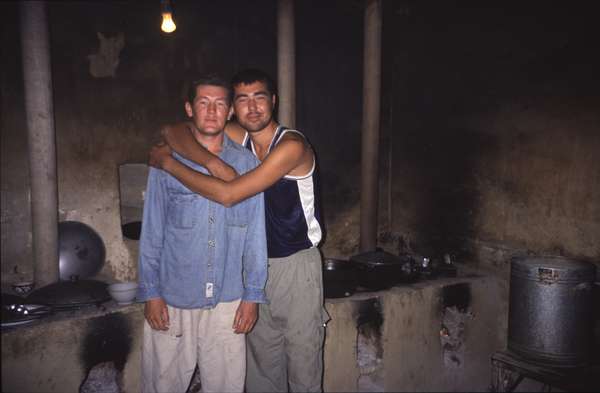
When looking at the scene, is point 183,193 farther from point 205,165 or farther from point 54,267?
point 54,267

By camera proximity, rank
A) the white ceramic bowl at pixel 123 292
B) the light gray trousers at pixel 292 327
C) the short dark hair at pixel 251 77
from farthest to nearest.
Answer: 1. the white ceramic bowl at pixel 123 292
2. the light gray trousers at pixel 292 327
3. the short dark hair at pixel 251 77

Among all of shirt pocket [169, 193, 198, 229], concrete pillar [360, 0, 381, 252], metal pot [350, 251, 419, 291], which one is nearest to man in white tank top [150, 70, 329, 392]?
shirt pocket [169, 193, 198, 229]

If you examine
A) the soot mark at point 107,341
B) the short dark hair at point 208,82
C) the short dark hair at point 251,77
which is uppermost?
the short dark hair at point 251,77

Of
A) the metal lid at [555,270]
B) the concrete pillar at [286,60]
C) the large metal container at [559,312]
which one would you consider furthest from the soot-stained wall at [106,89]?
the large metal container at [559,312]

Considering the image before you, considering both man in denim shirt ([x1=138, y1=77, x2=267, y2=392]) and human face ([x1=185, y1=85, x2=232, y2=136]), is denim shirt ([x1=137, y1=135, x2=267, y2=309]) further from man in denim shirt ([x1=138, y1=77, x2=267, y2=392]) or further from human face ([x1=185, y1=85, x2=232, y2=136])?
human face ([x1=185, y1=85, x2=232, y2=136])

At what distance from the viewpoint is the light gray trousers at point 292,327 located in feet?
9.55

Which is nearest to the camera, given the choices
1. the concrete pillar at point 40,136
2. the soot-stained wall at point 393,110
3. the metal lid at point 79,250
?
the concrete pillar at point 40,136

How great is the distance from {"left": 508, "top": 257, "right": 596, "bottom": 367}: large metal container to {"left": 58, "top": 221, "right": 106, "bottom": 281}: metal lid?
4504mm

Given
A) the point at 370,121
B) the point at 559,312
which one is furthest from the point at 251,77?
the point at 559,312

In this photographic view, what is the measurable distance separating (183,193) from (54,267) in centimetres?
243

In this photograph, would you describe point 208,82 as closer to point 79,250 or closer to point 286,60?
point 286,60

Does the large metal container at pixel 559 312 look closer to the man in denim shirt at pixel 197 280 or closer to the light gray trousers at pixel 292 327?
the light gray trousers at pixel 292 327

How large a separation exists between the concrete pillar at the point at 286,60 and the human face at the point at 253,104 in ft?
6.08

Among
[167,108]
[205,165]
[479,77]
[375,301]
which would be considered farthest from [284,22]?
[375,301]
